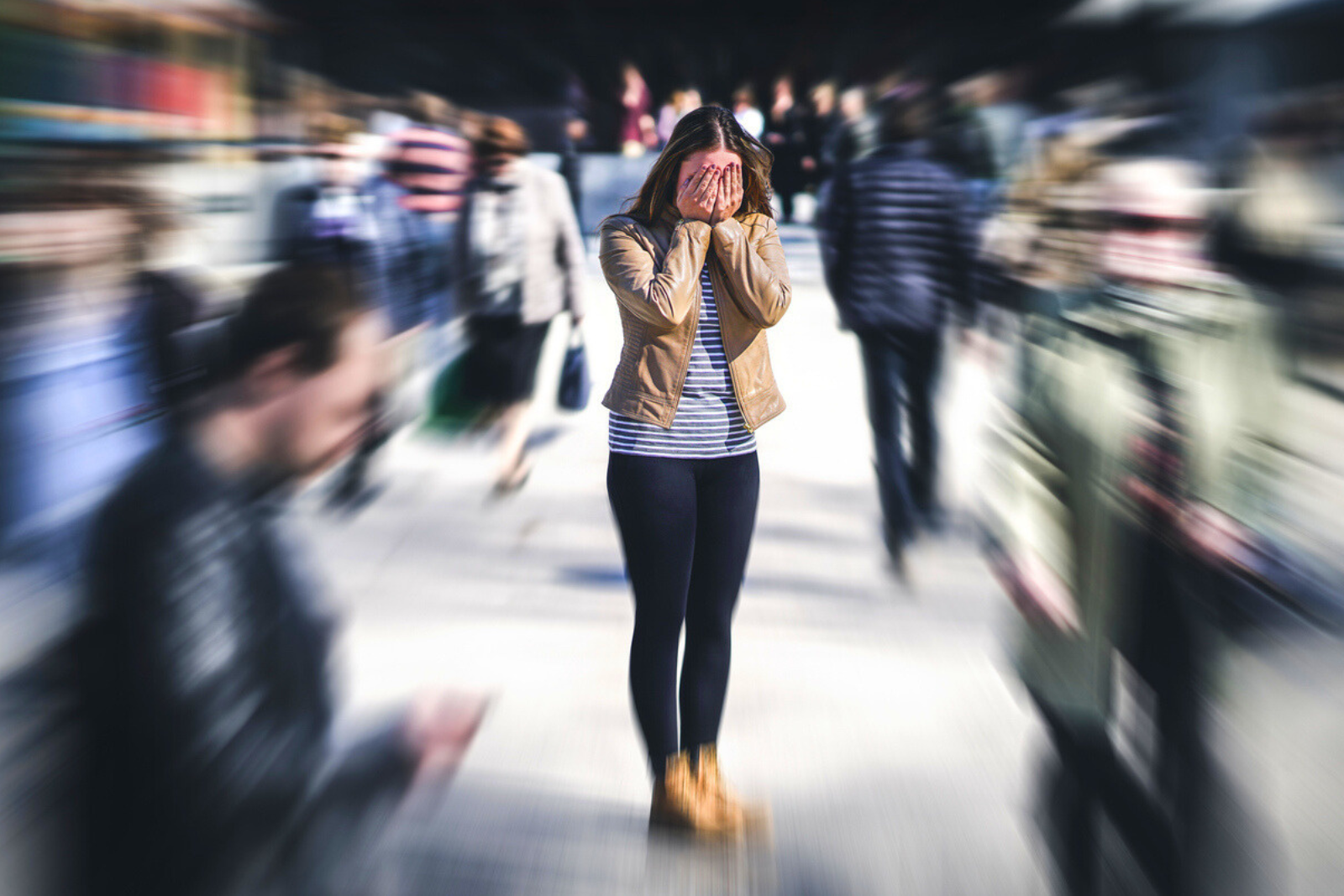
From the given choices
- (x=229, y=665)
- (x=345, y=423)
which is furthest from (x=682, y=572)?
(x=345, y=423)

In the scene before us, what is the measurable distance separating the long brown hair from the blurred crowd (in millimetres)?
776

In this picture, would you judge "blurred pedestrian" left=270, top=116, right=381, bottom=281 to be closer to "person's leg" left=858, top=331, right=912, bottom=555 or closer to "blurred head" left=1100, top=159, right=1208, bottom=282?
"person's leg" left=858, top=331, right=912, bottom=555

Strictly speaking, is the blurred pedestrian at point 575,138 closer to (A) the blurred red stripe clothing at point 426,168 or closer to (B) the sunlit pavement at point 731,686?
(A) the blurred red stripe clothing at point 426,168

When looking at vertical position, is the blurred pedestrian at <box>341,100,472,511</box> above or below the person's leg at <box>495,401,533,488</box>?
above

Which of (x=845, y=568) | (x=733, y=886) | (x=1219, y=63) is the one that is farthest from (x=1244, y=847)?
(x=1219, y=63)

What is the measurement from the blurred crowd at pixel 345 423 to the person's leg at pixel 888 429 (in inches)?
0.7

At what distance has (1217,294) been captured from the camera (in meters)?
2.01

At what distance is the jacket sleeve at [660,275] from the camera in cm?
171

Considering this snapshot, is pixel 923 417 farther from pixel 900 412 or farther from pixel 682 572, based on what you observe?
pixel 682 572

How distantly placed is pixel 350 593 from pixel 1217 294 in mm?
2720

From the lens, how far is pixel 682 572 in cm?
184

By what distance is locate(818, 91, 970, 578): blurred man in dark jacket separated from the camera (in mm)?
3359

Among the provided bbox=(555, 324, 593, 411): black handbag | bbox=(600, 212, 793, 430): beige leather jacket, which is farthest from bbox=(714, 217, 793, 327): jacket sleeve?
bbox=(555, 324, 593, 411): black handbag

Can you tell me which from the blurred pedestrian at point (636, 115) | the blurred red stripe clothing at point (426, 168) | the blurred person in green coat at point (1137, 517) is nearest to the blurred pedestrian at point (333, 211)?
the blurred red stripe clothing at point (426, 168)
